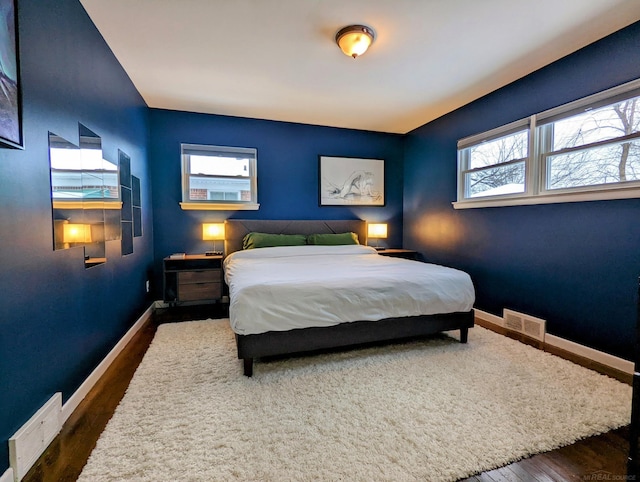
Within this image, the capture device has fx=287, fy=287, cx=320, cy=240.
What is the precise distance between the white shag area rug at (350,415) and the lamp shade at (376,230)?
244cm

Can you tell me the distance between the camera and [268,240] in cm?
398

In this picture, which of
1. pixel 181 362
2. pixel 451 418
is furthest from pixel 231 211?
pixel 451 418

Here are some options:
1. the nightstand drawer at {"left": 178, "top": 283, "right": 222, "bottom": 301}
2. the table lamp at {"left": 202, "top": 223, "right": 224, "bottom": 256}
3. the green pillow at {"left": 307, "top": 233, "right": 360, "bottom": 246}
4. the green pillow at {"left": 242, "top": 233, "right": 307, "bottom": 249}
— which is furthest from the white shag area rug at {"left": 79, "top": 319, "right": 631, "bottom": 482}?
Answer: the green pillow at {"left": 307, "top": 233, "right": 360, "bottom": 246}

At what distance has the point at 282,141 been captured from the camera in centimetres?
441

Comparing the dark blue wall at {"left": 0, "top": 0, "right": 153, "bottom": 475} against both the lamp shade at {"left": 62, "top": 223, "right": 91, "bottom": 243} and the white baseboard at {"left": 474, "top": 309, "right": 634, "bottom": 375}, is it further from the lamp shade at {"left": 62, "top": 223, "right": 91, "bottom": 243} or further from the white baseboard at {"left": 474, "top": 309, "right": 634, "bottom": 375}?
the white baseboard at {"left": 474, "top": 309, "right": 634, "bottom": 375}

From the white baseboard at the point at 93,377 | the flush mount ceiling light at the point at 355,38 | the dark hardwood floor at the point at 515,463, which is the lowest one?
the dark hardwood floor at the point at 515,463

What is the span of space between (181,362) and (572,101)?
4055 mm

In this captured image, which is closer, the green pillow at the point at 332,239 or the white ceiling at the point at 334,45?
the white ceiling at the point at 334,45

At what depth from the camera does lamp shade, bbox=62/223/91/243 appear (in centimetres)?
173

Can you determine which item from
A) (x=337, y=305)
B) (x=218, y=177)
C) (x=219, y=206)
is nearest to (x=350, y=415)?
(x=337, y=305)

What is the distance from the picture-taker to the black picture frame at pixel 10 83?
3.91 ft

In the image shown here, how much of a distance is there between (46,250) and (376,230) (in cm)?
399

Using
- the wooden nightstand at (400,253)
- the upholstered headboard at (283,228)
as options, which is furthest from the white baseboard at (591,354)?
the upholstered headboard at (283,228)

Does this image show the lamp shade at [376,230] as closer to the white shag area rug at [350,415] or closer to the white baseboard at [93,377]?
the white shag area rug at [350,415]
